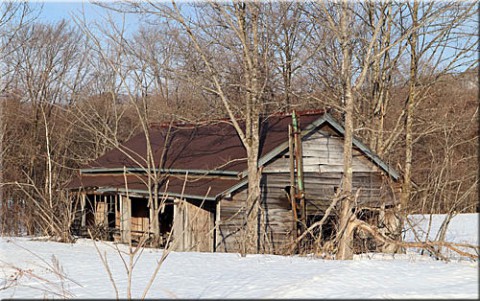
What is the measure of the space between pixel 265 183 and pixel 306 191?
1.40 m

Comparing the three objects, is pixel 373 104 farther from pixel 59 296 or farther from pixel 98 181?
pixel 59 296

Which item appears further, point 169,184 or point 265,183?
point 169,184

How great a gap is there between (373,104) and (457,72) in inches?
135

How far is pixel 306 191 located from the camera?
1744 centimetres

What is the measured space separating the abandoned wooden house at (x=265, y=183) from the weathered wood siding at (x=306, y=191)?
0.03m

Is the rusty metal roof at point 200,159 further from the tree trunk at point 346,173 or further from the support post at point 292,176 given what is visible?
the tree trunk at point 346,173

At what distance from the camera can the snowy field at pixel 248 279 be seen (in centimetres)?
831

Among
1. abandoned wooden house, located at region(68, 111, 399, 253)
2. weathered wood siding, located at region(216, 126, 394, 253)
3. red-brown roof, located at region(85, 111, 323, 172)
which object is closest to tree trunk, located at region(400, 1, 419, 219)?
abandoned wooden house, located at region(68, 111, 399, 253)

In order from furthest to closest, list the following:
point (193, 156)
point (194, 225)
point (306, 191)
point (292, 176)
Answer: point (193, 156) < point (306, 191) < point (194, 225) < point (292, 176)

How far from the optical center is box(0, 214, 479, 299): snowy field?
8312 millimetres

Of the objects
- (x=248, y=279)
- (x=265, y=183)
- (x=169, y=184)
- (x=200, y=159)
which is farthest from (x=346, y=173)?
(x=169, y=184)

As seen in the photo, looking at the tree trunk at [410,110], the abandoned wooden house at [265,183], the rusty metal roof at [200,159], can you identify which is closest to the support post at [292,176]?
the abandoned wooden house at [265,183]

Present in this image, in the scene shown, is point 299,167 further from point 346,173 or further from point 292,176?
point 346,173

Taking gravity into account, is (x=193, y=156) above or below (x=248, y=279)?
above
